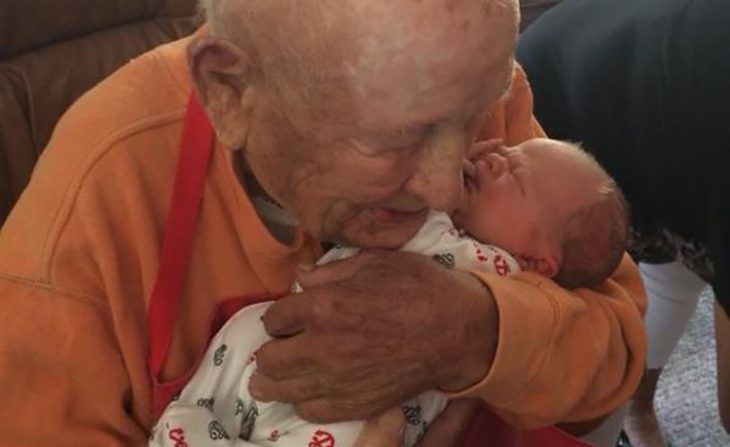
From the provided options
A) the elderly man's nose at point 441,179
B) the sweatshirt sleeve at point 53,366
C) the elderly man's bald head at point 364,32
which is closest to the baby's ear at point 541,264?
the elderly man's nose at point 441,179

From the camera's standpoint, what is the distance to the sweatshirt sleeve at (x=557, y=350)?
43.9 inches

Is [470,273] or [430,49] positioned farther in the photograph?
[470,273]

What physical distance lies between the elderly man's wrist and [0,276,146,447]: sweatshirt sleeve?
0.35m

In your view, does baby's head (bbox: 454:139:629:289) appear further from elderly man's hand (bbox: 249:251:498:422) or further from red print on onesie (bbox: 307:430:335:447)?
red print on onesie (bbox: 307:430:335:447)

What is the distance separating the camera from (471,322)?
110 cm

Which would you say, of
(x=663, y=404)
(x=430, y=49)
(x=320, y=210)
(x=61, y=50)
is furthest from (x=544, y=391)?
(x=663, y=404)

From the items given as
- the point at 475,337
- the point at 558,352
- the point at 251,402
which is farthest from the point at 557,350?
the point at 251,402

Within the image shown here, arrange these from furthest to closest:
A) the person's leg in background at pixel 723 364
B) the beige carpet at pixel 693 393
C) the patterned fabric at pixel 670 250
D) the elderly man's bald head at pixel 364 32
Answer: the beige carpet at pixel 693 393
the person's leg in background at pixel 723 364
the patterned fabric at pixel 670 250
the elderly man's bald head at pixel 364 32

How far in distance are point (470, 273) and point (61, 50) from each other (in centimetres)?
61

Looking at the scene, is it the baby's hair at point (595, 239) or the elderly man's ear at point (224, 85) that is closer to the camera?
the elderly man's ear at point (224, 85)

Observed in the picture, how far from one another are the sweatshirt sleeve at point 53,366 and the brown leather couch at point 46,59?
11.1 inches

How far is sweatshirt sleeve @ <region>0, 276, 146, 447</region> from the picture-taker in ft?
3.54

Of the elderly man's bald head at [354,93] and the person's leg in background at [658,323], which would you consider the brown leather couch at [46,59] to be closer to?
the elderly man's bald head at [354,93]

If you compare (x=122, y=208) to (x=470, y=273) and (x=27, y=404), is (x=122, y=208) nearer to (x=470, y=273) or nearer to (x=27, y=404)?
(x=27, y=404)
